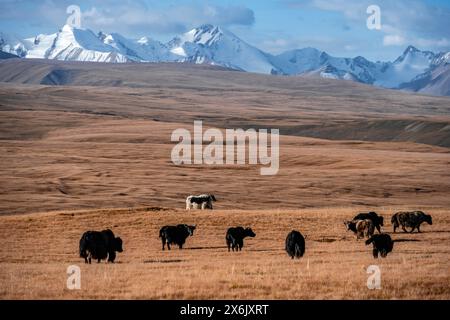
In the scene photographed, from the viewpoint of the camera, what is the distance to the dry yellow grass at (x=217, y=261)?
49.0ft

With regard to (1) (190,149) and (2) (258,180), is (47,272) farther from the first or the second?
(1) (190,149)

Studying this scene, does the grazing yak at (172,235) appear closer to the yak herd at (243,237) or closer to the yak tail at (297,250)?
the yak herd at (243,237)

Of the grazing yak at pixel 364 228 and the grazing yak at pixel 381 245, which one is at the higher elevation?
the grazing yak at pixel 364 228

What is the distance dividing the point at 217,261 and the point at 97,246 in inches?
151

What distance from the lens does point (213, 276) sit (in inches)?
677

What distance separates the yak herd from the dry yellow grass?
1.31 ft

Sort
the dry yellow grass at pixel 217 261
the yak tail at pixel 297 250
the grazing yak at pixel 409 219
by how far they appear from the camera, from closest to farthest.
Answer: the dry yellow grass at pixel 217 261, the yak tail at pixel 297 250, the grazing yak at pixel 409 219

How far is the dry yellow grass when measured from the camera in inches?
588

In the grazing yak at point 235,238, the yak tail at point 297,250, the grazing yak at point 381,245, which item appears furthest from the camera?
the grazing yak at point 235,238

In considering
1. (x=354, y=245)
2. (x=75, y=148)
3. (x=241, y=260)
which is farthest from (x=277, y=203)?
(x=75, y=148)

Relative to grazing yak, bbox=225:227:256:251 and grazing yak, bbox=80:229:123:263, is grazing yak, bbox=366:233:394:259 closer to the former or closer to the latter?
grazing yak, bbox=225:227:256:251

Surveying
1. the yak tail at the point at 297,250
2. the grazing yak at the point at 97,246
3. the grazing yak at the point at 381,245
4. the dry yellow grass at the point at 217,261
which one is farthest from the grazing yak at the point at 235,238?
the grazing yak at the point at 381,245

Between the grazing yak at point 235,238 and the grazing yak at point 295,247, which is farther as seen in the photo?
the grazing yak at point 235,238

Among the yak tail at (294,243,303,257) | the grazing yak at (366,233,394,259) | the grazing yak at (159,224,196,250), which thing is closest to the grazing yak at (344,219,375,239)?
the grazing yak at (366,233,394,259)
